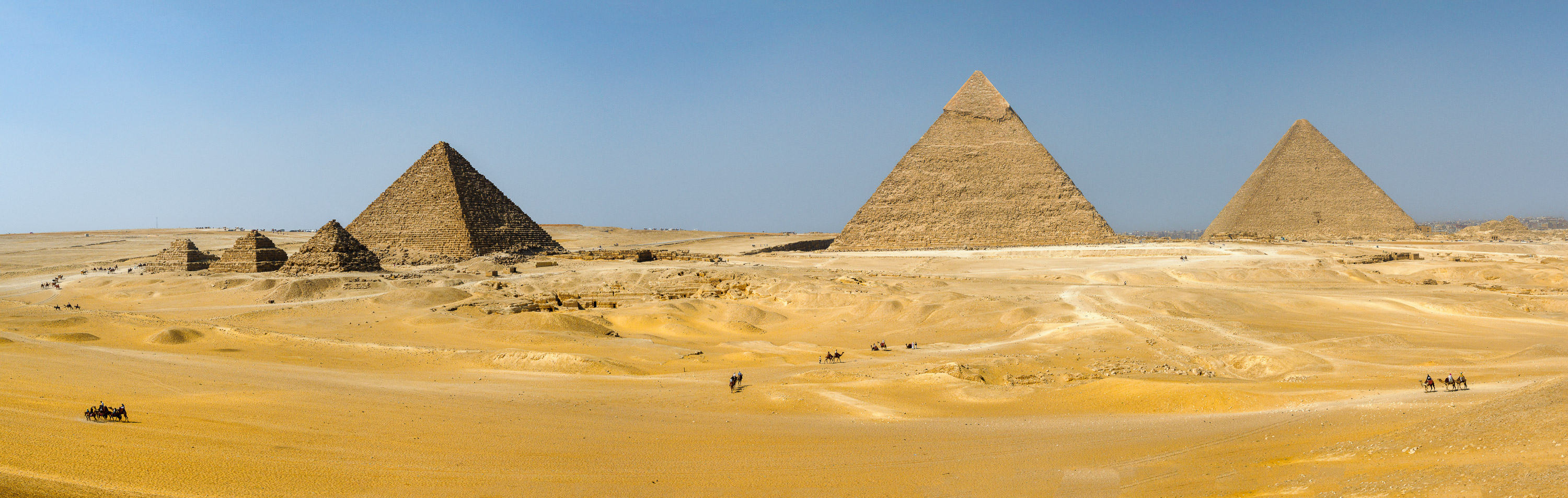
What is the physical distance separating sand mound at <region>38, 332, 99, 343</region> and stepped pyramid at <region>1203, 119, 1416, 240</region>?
6173 cm

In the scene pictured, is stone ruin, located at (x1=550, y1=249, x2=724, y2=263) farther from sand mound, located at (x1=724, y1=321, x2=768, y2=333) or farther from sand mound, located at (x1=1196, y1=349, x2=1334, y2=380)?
sand mound, located at (x1=1196, y1=349, x2=1334, y2=380)

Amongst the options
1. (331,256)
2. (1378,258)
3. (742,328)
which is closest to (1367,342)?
(742,328)

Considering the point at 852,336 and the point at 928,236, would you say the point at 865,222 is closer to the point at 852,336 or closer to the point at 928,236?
the point at 928,236

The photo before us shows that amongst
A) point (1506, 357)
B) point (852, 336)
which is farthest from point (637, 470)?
point (1506, 357)

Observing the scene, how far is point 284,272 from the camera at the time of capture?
94.7 feet

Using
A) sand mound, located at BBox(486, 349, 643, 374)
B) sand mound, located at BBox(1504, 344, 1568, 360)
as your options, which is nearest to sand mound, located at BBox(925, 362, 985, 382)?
sand mound, located at BBox(486, 349, 643, 374)

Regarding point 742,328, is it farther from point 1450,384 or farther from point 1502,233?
point 1502,233

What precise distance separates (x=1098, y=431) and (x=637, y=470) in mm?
4670

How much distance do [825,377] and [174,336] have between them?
12.1 metres

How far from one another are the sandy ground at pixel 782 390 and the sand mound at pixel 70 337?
5.4 inches

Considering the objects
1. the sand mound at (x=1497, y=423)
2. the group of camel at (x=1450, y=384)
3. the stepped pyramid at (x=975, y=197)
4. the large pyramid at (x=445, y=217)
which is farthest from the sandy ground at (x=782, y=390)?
the stepped pyramid at (x=975, y=197)

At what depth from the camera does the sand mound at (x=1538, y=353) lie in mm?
11734

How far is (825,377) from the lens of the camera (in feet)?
37.5

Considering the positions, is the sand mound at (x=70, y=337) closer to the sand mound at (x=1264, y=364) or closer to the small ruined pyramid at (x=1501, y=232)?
the sand mound at (x=1264, y=364)
